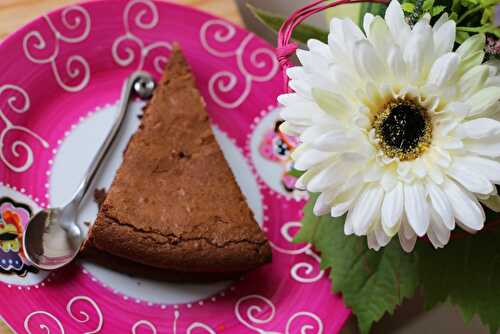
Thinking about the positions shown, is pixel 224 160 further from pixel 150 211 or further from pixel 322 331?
pixel 322 331

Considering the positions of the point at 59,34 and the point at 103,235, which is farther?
the point at 59,34

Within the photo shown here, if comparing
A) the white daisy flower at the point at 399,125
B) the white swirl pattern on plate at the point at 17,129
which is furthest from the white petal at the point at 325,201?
the white swirl pattern on plate at the point at 17,129

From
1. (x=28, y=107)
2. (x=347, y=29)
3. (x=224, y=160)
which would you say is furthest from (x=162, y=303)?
(x=347, y=29)

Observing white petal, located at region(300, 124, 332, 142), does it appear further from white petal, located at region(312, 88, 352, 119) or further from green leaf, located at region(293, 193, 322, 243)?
green leaf, located at region(293, 193, 322, 243)

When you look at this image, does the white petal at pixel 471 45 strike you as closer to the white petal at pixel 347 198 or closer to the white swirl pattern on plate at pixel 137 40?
the white petal at pixel 347 198

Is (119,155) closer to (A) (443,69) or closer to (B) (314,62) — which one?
(B) (314,62)

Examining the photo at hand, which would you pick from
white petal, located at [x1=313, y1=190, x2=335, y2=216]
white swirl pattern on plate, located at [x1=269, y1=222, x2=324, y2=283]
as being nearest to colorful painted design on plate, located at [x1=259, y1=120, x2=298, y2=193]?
white swirl pattern on plate, located at [x1=269, y1=222, x2=324, y2=283]
